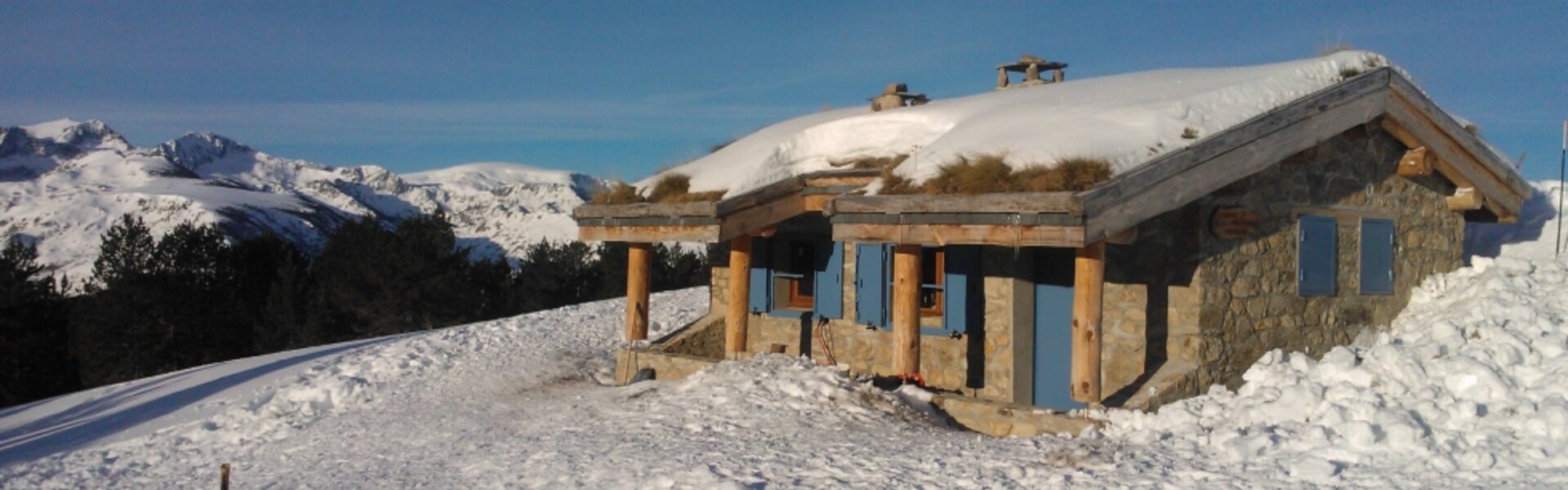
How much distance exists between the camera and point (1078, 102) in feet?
32.1

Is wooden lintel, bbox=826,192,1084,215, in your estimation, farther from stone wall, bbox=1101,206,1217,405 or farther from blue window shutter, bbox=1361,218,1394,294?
blue window shutter, bbox=1361,218,1394,294

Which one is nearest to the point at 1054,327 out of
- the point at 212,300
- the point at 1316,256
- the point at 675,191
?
the point at 1316,256

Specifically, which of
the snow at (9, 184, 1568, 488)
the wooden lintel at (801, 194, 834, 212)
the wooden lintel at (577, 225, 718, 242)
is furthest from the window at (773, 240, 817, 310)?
the snow at (9, 184, 1568, 488)

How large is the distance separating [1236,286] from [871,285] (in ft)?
10.5

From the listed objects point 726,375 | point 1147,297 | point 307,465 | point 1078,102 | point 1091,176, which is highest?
point 1078,102

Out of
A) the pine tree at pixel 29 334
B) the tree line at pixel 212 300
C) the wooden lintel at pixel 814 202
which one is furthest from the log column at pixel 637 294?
the pine tree at pixel 29 334

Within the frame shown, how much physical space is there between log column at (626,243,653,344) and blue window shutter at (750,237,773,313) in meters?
1.14

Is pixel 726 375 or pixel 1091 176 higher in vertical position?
pixel 1091 176

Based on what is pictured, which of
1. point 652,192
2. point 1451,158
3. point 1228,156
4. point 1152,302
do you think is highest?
point 1451,158

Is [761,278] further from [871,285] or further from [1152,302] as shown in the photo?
[1152,302]

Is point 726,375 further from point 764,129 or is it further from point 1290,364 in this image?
point 764,129

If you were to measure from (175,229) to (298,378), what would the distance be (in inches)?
914

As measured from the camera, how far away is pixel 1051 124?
8.99 m

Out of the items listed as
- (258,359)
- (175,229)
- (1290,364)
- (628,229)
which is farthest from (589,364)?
(175,229)
